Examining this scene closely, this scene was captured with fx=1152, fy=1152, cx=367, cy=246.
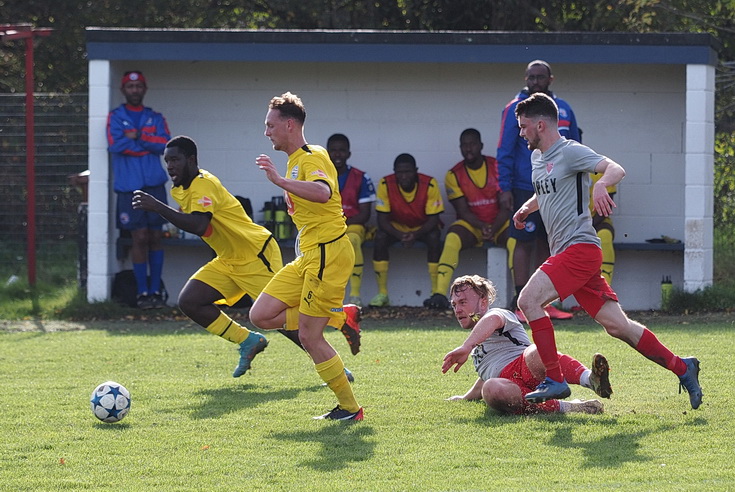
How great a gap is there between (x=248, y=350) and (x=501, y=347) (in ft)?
7.04

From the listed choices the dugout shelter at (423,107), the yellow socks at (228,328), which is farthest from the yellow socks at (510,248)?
the yellow socks at (228,328)

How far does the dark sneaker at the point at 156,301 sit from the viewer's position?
12516 millimetres

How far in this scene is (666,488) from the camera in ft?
15.4

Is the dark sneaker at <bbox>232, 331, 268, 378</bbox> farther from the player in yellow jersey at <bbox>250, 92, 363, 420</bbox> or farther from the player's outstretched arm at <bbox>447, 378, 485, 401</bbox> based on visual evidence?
the player's outstretched arm at <bbox>447, 378, 485, 401</bbox>

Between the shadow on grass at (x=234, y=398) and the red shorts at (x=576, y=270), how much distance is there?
6.32 feet

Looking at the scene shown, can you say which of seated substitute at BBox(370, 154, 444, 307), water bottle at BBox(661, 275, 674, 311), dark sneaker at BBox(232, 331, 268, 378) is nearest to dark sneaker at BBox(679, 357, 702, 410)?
dark sneaker at BBox(232, 331, 268, 378)

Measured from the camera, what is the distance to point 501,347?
6840mm

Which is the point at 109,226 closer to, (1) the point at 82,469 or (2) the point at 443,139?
(2) the point at 443,139

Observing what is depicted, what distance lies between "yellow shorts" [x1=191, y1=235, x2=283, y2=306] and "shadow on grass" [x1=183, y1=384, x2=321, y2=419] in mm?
922

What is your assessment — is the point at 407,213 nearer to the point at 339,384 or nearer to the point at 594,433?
the point at 339,384

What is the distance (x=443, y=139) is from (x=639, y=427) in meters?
7.70

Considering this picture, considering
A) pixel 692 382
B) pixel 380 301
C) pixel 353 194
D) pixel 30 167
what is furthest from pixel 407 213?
pixel 692 382

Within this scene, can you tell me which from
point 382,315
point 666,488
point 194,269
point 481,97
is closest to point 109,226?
point 194,269

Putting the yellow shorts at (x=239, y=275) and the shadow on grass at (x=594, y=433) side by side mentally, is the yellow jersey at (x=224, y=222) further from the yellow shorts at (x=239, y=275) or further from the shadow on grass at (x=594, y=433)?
the shadow on grass at (x=594, y=433)
